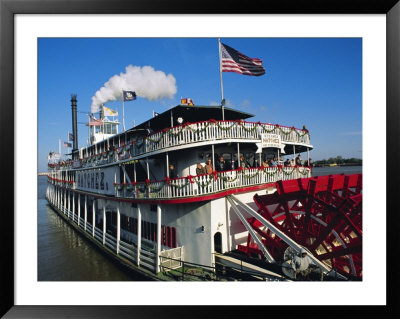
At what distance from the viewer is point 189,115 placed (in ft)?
25.7

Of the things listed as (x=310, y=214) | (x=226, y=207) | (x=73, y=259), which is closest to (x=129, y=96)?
(x=226, y=207)

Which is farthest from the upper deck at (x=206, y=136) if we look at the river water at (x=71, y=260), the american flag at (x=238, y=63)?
the river water at (x=71, y=260)

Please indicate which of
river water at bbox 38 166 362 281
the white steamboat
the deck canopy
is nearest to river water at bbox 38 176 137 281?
river water at bbox 38 166 362 281

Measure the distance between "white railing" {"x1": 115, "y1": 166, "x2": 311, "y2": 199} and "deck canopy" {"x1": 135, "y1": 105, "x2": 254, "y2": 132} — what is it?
2036 millimetres

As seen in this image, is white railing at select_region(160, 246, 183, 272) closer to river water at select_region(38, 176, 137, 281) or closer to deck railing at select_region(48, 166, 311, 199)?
deck railing at select_region(48, 166, 311, 199)

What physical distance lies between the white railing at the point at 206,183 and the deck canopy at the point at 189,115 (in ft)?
6.68

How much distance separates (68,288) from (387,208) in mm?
6289

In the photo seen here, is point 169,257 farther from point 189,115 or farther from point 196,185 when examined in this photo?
point 189,115

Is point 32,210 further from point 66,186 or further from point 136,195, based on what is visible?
point 66,186

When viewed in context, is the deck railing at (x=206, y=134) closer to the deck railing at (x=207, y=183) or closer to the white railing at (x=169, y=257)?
A: the deck railing at (x=207, y=183)

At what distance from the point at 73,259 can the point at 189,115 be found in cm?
733
